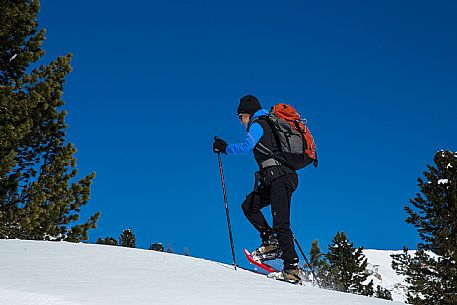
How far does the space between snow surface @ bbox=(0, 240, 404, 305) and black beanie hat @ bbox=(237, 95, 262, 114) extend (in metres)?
1.92

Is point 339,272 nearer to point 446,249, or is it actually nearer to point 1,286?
point 446,249

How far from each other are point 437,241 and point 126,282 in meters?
18.1

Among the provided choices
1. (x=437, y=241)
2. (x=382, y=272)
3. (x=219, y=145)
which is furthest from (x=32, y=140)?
(x=382, y=272)

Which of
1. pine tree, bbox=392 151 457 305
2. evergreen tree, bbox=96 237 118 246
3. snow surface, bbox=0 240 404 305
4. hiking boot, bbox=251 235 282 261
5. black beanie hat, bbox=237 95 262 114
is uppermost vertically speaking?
evergreen tree, bbox=96 237 118 246

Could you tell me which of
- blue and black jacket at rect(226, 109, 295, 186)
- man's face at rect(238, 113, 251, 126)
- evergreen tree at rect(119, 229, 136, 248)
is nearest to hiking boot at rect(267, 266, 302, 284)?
blue and black jacket at rect(226, 109, 295, 186)

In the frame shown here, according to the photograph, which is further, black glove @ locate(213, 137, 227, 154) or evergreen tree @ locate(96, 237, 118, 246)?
evergreen tree @ locate(96, 237, 118, 246)

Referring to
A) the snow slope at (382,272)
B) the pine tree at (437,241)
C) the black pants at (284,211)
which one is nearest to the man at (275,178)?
the black pants at (284,211)

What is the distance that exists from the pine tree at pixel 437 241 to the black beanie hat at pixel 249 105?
1566cm

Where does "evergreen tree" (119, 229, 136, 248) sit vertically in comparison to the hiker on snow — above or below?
above

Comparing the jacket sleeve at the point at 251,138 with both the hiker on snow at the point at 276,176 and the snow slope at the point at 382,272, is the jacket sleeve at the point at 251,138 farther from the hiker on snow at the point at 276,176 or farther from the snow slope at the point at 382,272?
the snow slope at the point at 382,272

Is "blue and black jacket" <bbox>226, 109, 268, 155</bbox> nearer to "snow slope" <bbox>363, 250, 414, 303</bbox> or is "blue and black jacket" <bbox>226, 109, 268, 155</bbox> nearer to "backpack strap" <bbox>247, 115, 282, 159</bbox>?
"backpack strap" <bbox>247, 115, 282, 159</bbox>

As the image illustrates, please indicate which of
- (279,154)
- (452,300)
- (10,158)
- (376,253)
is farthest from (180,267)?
(376,253)

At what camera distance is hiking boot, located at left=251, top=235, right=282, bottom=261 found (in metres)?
6.27

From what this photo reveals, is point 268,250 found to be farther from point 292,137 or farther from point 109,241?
point 109,241
